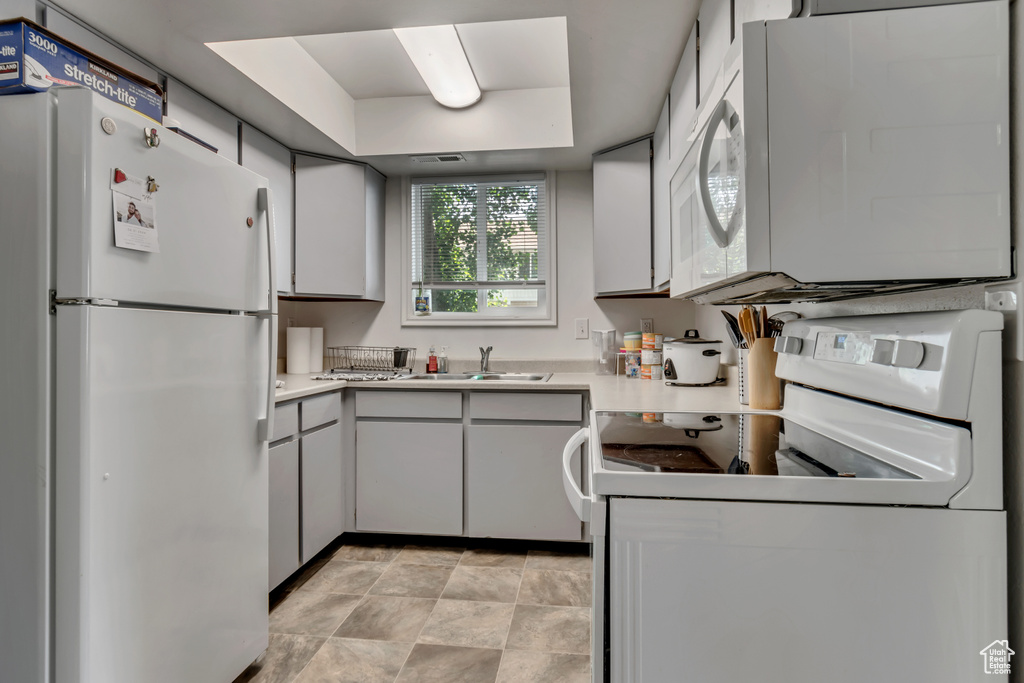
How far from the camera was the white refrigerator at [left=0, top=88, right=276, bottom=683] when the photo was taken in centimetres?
105

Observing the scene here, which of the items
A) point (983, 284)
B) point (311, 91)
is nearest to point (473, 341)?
point (311, 91)

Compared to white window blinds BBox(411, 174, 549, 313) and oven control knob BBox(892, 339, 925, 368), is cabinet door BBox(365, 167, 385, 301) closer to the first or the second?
white window blinds BBox(411, 174, 549, 313)

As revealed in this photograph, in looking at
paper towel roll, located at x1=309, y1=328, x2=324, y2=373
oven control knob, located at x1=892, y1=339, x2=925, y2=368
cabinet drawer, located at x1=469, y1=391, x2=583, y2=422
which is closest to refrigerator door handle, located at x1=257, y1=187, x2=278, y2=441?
cabinet drawer, located at x1=469, y1=391, x2=583, y2=422

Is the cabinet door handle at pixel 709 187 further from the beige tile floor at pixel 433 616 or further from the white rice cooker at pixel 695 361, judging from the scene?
the beige tile floor at pixel 433 616

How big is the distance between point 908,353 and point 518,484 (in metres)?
1.93

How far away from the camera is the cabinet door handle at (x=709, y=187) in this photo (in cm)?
93

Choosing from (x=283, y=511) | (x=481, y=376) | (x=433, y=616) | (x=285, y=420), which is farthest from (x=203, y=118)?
(x=433, y=616)

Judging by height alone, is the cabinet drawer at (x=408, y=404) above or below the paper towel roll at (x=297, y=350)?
below

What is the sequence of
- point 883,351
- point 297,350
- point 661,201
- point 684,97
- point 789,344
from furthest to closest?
point 297,350 < point 661,201 < point 684,97 < point 789,344 < point 883,351

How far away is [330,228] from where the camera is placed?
2.83m

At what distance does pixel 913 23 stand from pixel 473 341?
2597mm

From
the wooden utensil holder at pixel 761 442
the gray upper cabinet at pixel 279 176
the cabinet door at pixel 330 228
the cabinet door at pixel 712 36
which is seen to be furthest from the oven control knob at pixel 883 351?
the cabinet door at pixel 330 228

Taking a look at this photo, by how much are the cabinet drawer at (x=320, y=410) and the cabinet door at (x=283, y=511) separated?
0.12 meters

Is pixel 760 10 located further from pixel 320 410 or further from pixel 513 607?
pixel 320 410
